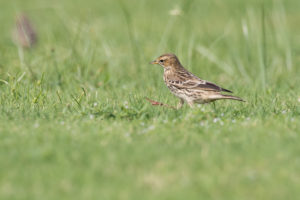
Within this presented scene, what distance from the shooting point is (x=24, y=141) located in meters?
5.70

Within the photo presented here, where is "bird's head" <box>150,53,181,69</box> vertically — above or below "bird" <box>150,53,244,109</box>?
above

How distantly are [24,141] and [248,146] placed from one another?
253 cm


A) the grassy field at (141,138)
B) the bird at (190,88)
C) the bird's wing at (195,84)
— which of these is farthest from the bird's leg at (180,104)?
the bird's wing at (195,84)

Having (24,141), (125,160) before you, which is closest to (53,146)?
(24,141)

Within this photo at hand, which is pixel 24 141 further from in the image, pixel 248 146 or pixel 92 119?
pixel 248 146

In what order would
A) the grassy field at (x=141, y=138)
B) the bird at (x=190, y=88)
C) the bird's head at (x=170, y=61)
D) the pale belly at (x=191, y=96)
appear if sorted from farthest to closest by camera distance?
the bird's head at (x=170, y=61)
the pale belly at (x=191, y=96)
the bird at (x=190, y=88)
the grassy field at (x=141, y=138)

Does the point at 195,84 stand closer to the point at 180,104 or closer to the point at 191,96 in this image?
the point at 191,96

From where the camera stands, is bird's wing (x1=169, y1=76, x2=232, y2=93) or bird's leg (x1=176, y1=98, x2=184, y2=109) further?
bird's wing (x1=169, y1=76, x2=232, y2=93)

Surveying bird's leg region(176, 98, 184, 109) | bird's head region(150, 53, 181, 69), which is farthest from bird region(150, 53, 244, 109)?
bird's head region(150, 53, 181, 69)

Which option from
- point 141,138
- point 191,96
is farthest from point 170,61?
point 141,138

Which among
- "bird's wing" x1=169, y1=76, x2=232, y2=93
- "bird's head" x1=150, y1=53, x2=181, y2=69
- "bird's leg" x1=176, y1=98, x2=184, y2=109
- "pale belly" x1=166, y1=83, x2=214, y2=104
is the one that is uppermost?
"bird's head" x1=150, y1=53, x2=181, y2=69

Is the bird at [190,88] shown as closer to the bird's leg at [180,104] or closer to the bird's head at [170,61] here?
the bird's leg at [180,104]

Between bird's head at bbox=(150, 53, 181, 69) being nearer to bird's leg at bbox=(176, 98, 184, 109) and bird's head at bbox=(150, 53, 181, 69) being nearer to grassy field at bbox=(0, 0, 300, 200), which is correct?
grassy field at bbox=(0, 0, 300, 200)

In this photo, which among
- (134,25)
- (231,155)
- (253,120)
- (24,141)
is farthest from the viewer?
(134,25)
